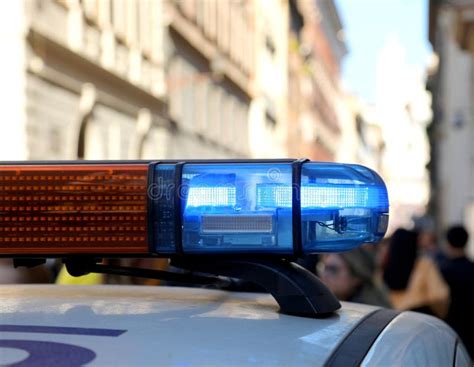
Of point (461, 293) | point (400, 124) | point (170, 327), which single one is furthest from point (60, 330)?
point (400, 124)

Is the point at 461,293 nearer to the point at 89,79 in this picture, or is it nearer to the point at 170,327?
the point at 170,327

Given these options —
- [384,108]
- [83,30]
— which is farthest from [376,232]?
[384,108]

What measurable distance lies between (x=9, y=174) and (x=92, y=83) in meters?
18.2

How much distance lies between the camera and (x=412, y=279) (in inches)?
258

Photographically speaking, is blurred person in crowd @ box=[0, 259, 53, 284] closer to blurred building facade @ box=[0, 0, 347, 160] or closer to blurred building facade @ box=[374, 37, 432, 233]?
blurred building facade @ box=[0, 0, 347, 160]

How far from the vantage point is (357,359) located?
1743 mm

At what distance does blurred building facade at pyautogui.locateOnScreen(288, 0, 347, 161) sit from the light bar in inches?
1863

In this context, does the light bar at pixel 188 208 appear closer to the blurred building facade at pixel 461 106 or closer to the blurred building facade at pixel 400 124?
the blurred building facade at pixel 461 106

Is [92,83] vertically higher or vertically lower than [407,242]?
higher

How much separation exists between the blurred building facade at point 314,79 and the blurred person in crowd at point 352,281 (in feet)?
145

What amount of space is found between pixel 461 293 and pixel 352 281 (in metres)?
2.69

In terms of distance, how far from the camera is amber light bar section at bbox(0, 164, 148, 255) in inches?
76.2

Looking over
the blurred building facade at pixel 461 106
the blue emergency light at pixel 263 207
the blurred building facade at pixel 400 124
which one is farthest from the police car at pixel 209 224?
the blurred building facade at pixel 400 124

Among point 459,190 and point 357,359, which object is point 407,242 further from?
point 459,190
